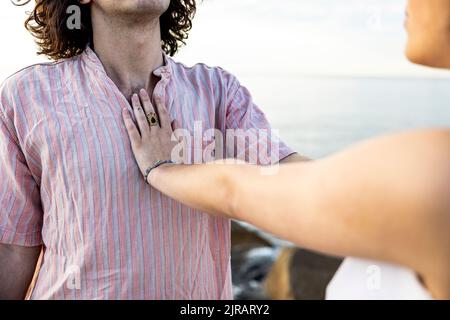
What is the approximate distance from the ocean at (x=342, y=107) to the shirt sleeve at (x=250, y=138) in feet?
27.9

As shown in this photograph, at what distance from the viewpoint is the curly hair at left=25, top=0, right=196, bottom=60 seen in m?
2.20

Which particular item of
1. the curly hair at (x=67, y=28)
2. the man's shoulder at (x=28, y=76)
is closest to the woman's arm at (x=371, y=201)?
the man's shoulder at (x=28, y=76)

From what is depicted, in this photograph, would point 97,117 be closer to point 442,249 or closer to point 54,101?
point 54,101

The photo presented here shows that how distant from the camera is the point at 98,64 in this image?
2053mm

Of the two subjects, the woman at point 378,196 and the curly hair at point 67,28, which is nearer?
the woman at point 378,196

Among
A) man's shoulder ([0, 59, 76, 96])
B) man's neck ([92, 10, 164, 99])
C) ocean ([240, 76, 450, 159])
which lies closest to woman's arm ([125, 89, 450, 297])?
man's neck ([92, 10, 164, 99])

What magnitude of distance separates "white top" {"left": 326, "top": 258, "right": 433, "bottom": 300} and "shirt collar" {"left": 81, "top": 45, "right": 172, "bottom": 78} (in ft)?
3.07

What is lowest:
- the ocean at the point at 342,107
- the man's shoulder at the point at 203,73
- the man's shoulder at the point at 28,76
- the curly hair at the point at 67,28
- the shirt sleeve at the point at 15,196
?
the ocean at the point at 342,107

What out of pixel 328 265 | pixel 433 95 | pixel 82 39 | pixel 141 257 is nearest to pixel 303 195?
pixel 141 257

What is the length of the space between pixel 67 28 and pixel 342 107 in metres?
10.8

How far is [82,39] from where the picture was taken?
2.21m

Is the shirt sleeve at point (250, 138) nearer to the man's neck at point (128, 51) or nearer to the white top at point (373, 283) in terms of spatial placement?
the man's neck at point (128, 51)

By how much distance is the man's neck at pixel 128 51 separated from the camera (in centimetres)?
203
